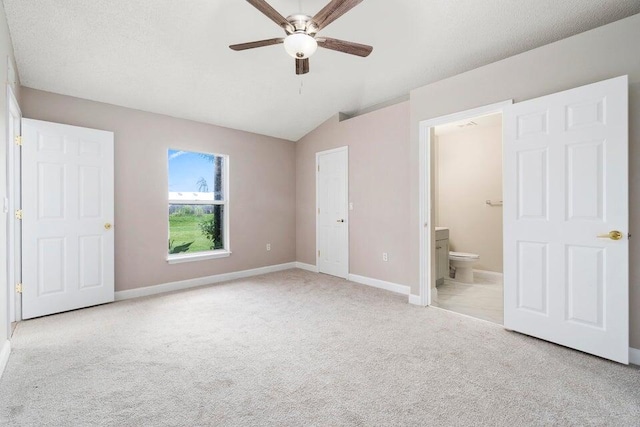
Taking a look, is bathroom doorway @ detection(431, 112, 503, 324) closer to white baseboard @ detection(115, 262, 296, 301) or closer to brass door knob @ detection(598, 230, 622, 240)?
brass door knob @ detection(598, 230, 622, 240)

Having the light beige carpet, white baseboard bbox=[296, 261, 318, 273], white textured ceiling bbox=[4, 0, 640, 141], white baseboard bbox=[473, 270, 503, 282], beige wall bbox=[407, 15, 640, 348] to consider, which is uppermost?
white textured ceiling bbox=[4, 0, 640, 141]

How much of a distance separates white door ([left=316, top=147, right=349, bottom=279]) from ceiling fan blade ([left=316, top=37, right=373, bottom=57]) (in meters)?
2.25

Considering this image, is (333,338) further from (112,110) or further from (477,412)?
(112,110)

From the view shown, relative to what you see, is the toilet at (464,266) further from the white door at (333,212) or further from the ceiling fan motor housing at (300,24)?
the ceiling fan motor housing at (300,24)

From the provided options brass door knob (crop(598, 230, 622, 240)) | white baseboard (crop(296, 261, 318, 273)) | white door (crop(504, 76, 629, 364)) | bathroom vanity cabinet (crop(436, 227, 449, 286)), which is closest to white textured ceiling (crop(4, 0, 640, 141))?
white door (crop(504, 76, 629, 364))

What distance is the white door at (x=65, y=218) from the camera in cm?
312

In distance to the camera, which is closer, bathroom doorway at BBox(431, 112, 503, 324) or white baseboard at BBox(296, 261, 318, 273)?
bathroom doorway at BBox(431, 112, 503, 324)

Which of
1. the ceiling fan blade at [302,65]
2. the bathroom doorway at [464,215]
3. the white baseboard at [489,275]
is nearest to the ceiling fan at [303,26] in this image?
the ceiling fan blade at [302,65]

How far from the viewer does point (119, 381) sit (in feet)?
6.56

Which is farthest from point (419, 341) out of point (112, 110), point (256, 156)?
point (112, 110)

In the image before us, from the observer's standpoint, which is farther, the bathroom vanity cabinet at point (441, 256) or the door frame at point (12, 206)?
the bathroom vanity cabinet at point (441, 256)

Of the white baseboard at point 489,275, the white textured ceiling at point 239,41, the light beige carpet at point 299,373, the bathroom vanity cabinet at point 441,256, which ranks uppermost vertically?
the white textured ceiling at point 239,41

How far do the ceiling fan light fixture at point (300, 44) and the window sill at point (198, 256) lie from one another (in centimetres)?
325

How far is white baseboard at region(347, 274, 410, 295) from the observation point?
158 inches
